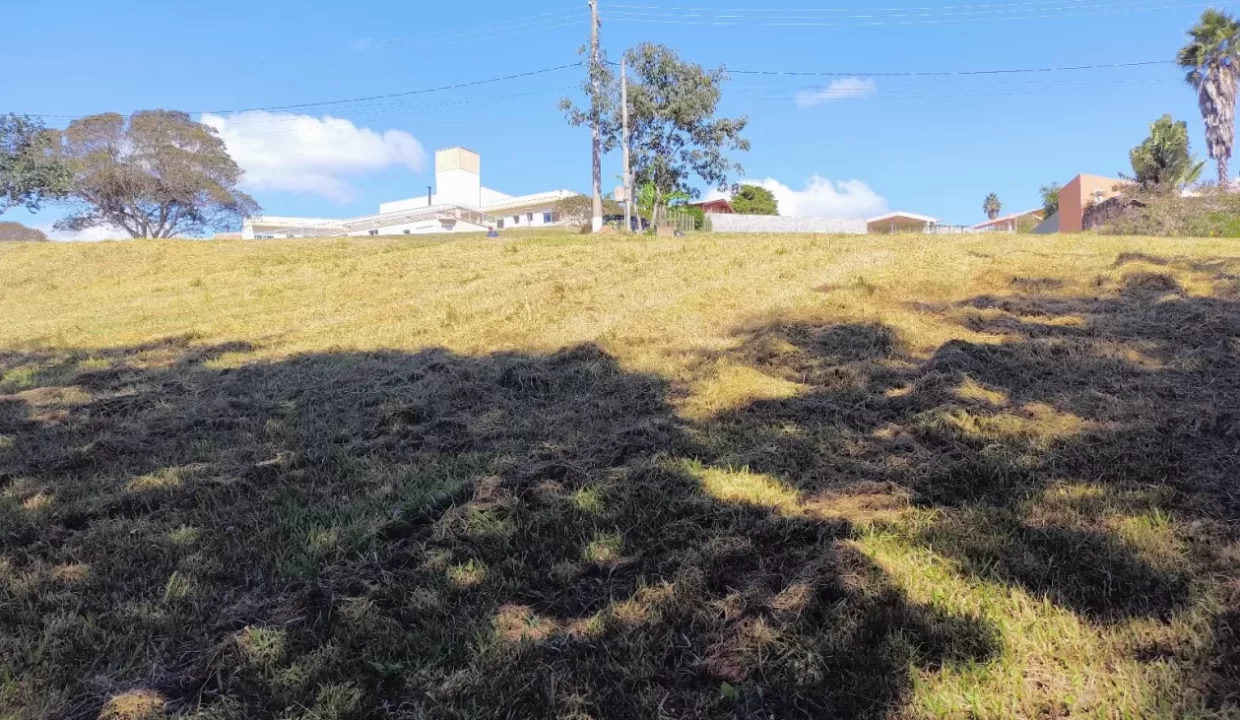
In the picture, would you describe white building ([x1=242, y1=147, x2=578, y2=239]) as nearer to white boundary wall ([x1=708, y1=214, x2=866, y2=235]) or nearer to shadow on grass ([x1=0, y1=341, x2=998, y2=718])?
white boundary wall ([x1=708, y1=214, x2=866, y2=235])

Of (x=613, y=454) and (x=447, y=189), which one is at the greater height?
(x=447, y=189)

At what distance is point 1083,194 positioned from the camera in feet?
109

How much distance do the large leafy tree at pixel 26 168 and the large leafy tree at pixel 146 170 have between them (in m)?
1.39

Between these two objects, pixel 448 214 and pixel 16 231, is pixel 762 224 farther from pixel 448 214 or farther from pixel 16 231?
pixel 16 231

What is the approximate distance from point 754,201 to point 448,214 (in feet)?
76.6

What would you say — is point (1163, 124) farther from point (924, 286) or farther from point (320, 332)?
point (320, 332)

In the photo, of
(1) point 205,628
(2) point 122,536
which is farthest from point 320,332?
(1) point 205,628

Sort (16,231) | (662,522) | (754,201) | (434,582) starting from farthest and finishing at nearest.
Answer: (754,201), (16,231), (662,522), (434,582)

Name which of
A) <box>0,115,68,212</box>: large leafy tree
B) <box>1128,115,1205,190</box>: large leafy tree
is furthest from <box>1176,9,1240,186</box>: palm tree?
<box>0,115,68,212</box>: large leafy tree

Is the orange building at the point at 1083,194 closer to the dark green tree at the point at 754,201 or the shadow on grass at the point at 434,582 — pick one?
the dark green tree at the point at 754,201

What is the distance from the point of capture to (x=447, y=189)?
70875 millimetres

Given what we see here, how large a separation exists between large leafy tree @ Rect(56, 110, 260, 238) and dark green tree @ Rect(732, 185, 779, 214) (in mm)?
34134

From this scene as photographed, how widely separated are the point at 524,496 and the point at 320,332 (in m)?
5.33

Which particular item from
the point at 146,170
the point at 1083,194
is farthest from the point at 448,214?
the point at 1083,194
